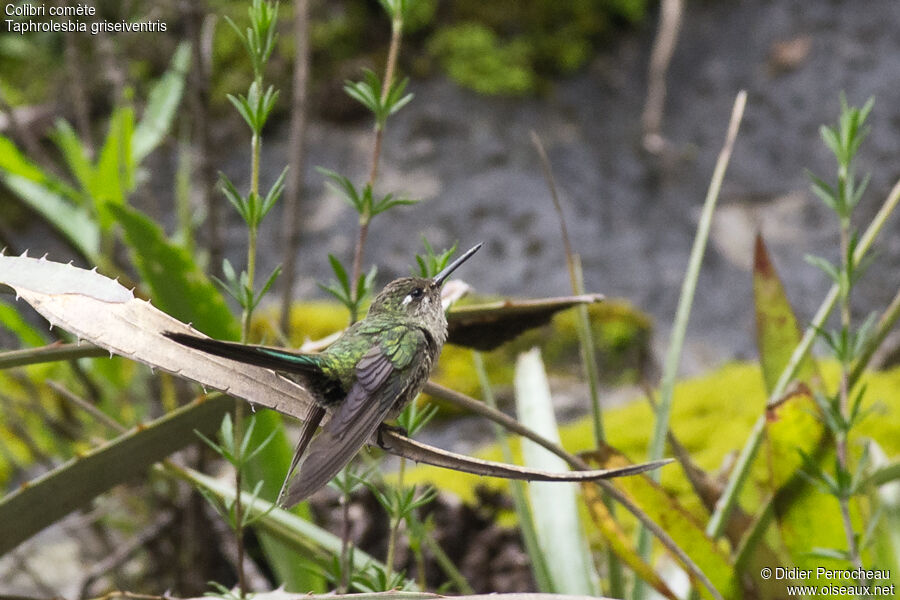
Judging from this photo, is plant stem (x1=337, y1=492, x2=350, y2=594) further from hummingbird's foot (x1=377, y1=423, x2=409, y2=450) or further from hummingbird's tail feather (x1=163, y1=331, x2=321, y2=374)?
hummingbird's tail feather (x1=163, y1=331, x2=321, y2=374)

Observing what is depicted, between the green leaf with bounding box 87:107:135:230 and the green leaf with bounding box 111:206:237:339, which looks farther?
the green leaf with bounding box 87:107:135:230

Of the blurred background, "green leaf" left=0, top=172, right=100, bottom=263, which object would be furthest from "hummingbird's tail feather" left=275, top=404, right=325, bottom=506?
the blurred background

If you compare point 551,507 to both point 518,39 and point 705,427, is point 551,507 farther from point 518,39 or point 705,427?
point 518,39

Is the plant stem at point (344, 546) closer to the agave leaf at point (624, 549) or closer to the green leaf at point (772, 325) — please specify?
the agave leaf at point (624, 549)

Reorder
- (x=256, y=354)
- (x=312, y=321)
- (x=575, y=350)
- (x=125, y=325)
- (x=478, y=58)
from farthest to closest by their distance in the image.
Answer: (x=478, y=58) < (x=575, y=350) < (x=312, y=321) < (x=125, y=325) < (x=256, y=354)

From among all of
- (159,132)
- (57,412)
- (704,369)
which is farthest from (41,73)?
(704,369)

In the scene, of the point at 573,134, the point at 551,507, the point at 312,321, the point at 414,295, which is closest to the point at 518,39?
the point at 573,134

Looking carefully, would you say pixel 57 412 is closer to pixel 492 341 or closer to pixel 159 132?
pixel 159 132
